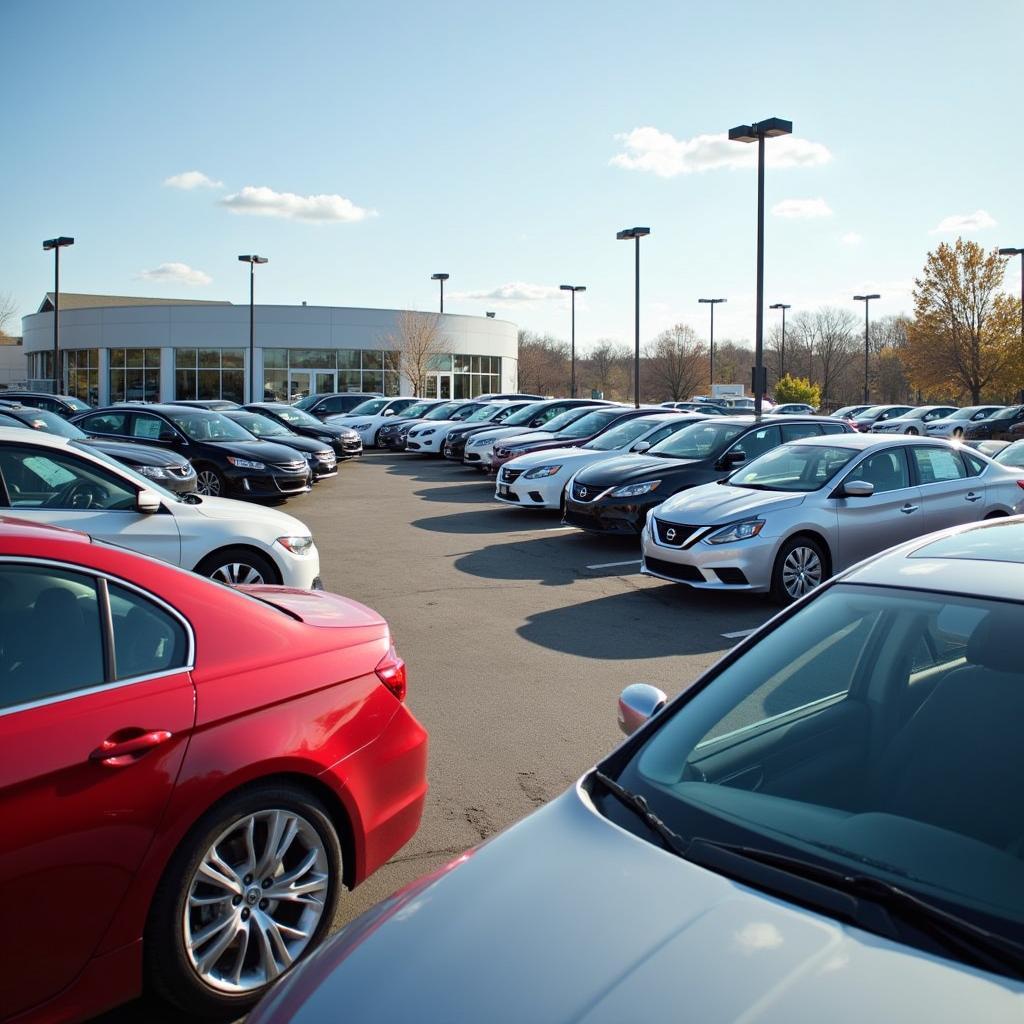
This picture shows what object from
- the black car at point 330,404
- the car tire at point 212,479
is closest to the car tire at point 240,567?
the car tire at point 212,479

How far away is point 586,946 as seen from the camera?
204cm

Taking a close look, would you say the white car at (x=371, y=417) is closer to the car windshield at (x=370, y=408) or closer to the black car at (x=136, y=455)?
the car windshield at (x=370, y=408)

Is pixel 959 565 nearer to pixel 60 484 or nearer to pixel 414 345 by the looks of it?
pixel 60 484

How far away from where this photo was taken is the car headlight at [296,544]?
794cm

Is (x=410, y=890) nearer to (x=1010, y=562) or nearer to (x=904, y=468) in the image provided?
(x=1010, y=562)

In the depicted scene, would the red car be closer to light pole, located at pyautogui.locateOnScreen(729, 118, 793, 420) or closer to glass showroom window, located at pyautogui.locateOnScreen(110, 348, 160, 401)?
light pole, located at pyautogui.locateOnScreen(729, 118, 793, 420)

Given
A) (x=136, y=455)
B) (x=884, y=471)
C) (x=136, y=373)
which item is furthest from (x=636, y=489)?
(x=136, y=373)

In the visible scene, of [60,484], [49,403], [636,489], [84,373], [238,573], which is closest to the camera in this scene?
[60,484]

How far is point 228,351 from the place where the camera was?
56375 mm

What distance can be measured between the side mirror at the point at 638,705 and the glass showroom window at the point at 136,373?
56880 mm

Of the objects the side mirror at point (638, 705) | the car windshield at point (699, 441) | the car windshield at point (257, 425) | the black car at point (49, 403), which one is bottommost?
the side mirror at point (638, 705)

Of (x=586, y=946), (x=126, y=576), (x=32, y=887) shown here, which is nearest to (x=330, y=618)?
(x=126, y=576)

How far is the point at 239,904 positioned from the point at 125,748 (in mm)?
676

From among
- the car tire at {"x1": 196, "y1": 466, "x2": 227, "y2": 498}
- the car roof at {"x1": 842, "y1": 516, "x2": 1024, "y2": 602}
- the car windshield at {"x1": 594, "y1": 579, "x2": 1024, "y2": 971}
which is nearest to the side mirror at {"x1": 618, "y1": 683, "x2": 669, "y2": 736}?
the car windshield at {"x1": 594, "y1": 579, "x2": 1024, "y2": 971}
